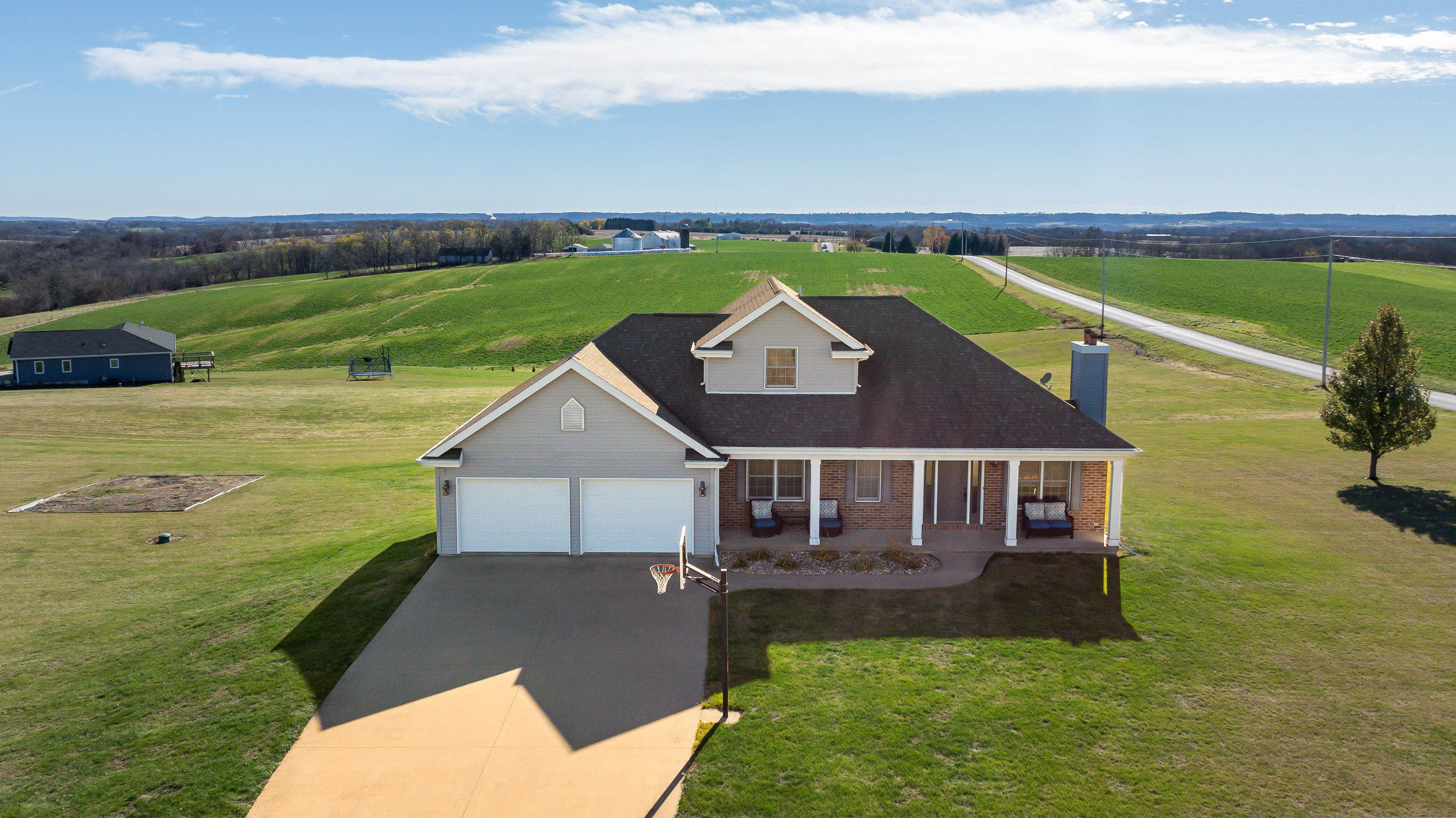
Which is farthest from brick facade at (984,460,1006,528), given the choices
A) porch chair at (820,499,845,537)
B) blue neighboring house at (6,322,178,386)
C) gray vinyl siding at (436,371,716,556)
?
blue neighboring house at (6,322,178,386)

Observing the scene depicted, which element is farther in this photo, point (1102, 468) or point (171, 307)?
point (171, 307)

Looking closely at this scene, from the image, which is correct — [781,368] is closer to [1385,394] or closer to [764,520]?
[764,520]

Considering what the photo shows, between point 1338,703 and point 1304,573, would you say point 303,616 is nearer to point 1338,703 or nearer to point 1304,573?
point 1338,703

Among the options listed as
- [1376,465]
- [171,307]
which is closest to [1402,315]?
[1376,465]

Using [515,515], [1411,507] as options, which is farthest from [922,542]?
[1411,507]

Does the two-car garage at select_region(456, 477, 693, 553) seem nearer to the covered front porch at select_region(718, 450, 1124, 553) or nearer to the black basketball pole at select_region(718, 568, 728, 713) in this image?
the covered front porch at select_region(718, 450, 1124, 553)

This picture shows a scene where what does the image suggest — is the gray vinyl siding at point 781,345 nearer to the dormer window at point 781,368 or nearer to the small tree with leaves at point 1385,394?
the dormer window at point 781,368
